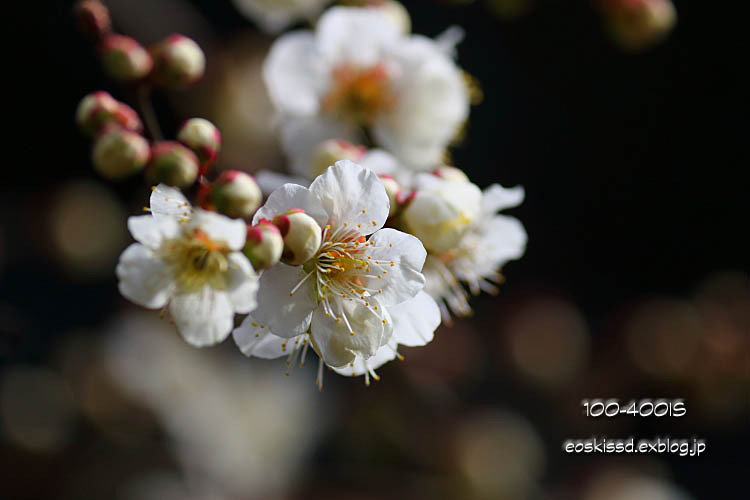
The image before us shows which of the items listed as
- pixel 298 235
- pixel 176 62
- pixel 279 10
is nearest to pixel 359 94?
pixel 279 10

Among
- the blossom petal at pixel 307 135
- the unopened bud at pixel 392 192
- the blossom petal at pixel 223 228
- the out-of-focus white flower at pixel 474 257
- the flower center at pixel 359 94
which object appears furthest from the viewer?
the flower center at pixel 359 94

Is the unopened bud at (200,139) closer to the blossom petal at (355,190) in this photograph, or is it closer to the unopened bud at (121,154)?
the unopened bud at (121,154)

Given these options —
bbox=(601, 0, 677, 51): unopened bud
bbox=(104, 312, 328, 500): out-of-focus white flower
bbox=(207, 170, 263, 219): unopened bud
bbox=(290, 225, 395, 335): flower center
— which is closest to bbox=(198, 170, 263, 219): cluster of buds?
bbox=(207, 170, 263, 219): unopened bud

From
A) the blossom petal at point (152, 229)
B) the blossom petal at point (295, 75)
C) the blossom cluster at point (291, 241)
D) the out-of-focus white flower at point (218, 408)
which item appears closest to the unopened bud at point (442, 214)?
the blossom cluster at point (291, 241)

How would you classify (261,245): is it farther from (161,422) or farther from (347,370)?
(161,422)

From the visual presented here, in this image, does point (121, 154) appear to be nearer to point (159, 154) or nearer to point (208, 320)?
point (159, 154)

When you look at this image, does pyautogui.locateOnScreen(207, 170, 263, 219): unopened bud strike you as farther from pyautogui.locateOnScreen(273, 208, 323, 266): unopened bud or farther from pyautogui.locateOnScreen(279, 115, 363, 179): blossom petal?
pyautogui.locateOnScreen(279, 115, 363, 179): blossom petal
